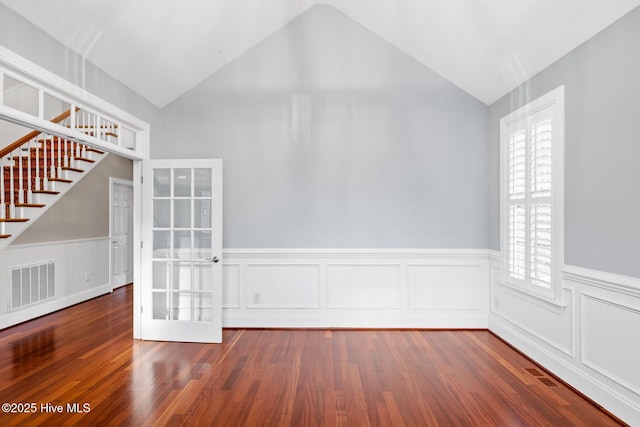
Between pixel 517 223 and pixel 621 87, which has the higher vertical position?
pixel 621 87

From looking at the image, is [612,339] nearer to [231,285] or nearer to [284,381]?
[284,381]

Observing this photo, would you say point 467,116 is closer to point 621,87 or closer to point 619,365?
point 621,87

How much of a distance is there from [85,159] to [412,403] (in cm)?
486

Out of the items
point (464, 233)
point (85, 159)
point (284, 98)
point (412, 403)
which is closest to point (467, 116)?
point (464, 233)

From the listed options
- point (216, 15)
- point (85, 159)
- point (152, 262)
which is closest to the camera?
point (216, 15)

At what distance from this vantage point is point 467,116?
423 cm

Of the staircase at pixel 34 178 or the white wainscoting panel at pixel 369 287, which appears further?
the white wainscoting panel at pixel 369 287

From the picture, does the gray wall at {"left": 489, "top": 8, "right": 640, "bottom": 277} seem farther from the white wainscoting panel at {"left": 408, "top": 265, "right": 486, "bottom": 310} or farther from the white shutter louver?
the white wainscoting panel at {"left": 408, "top": 265, "right": 486, "bottom": 310}

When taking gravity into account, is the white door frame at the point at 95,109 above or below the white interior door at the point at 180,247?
above

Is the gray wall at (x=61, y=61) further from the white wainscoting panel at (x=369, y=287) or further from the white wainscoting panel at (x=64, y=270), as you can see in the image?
the white wainscoting panel at (x=369, y=287)

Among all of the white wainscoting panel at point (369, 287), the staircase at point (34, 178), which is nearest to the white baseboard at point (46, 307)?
the staircase at point (34, 178)

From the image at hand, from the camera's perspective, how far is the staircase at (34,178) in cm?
404

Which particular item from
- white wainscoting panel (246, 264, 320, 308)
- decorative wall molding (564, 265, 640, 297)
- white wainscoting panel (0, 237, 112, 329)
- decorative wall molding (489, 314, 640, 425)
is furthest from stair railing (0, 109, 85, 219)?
decorative wall molding (489, 314, 640, 425)

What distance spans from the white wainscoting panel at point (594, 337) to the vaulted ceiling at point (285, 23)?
1.87 m
